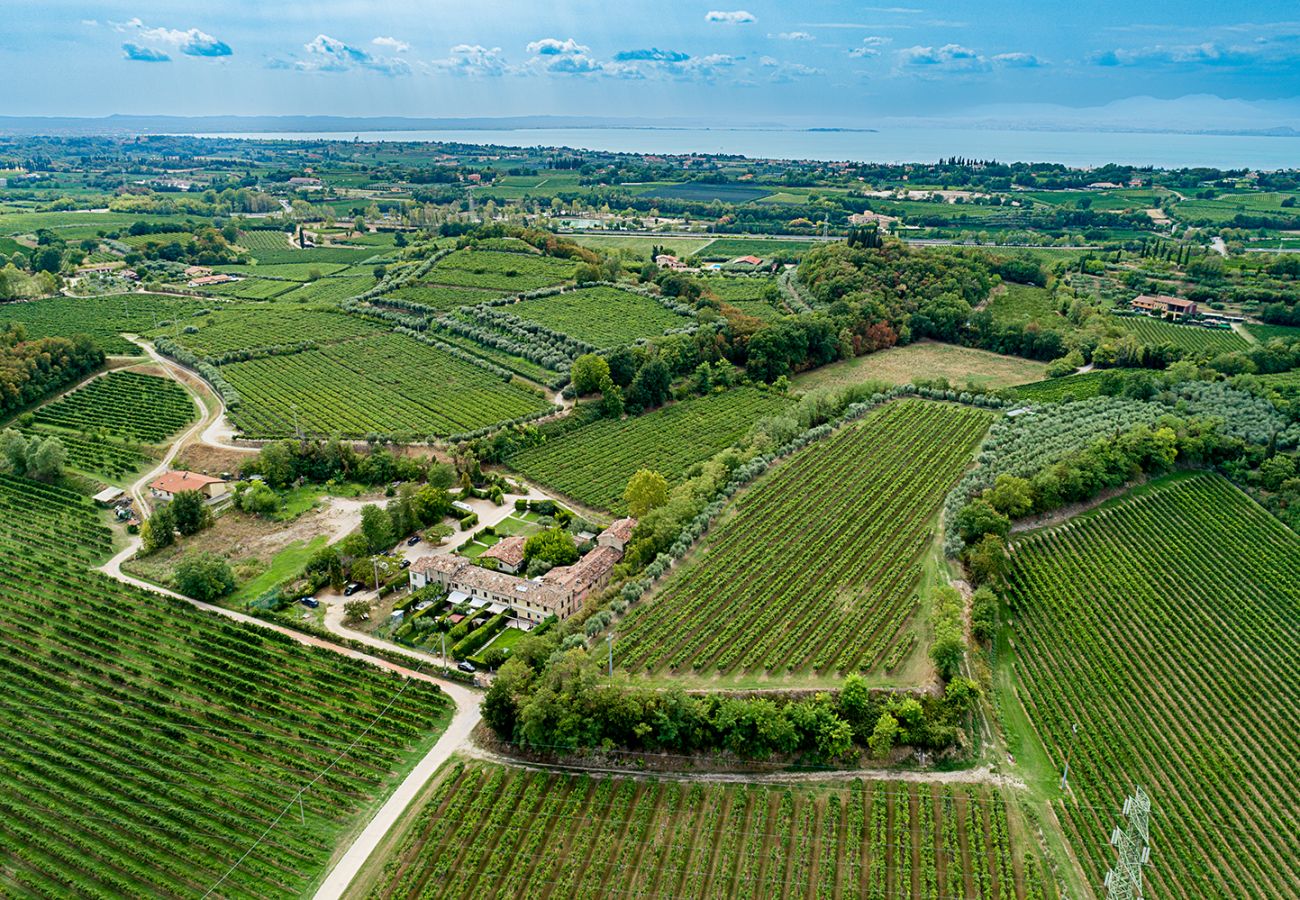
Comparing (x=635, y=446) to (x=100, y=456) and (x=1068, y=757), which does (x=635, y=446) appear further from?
(x=100, y=456)

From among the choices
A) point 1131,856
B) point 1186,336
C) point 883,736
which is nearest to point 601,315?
point 1186,336

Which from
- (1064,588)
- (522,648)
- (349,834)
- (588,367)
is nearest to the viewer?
(349,834)

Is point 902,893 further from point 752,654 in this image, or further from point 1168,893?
point 752,654

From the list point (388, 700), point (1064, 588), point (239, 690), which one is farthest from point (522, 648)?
point (1064, 588)

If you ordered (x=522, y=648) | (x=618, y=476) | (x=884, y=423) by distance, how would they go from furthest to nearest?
(x=884, y=423)
(x=618, y=476)
(x=522, y=648)

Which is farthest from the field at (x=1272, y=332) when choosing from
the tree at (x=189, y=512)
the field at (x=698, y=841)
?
the tree at (x=189, y=512)

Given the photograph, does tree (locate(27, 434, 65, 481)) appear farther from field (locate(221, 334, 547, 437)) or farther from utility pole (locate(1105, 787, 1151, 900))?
utility pole (locate(1105, 787, 1151, 900))

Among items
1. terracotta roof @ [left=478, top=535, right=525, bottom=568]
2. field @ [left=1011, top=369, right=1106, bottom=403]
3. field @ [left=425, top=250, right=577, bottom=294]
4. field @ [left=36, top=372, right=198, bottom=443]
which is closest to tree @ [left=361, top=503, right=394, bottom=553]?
terracotta roof @ [left=478, top=535, right=525, bottom=568]
